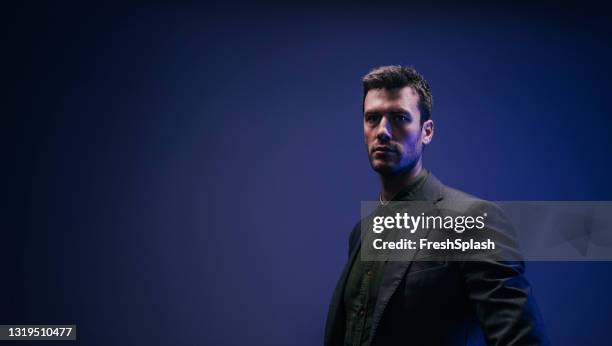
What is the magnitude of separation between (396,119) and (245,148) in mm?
810

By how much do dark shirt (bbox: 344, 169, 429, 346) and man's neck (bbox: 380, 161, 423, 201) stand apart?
0.05 feet

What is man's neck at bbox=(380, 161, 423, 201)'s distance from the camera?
1250 millimetres

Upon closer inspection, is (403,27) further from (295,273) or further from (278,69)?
(295,273)

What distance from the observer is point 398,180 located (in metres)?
1.26

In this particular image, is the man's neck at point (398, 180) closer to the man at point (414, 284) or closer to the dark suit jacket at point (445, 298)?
the man at point (414, 284)

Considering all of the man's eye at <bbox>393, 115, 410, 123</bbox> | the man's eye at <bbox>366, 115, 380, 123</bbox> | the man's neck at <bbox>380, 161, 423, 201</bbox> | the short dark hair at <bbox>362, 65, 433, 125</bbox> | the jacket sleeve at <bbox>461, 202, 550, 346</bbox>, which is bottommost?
the jacket sleeve at <bbox>461, 202, 550, 346</bbox>

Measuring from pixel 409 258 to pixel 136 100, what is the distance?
1385 millimetres

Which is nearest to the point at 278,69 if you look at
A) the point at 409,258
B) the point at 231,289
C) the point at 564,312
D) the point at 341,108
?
the point at 341,108

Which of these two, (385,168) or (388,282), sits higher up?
(385,168)

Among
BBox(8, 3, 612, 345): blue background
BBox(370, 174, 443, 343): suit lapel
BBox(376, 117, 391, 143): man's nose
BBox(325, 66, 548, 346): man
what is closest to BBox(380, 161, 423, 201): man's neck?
BBox(325, 66, 548, 346): man

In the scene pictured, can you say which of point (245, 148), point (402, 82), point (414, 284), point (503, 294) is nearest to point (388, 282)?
point (414, 284)

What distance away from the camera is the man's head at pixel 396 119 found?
1212 mm

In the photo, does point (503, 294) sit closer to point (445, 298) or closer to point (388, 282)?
point (445, 298)

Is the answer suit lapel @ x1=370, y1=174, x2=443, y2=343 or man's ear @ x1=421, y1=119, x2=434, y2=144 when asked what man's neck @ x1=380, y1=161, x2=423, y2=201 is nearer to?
man's ear @ x1=421, y1=119, x2=434, y2=144
